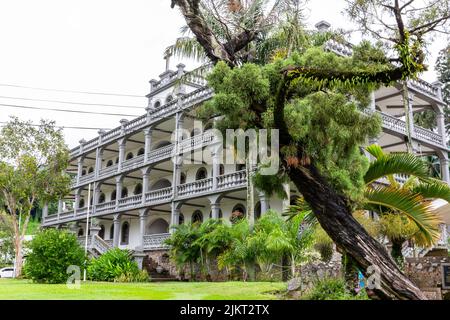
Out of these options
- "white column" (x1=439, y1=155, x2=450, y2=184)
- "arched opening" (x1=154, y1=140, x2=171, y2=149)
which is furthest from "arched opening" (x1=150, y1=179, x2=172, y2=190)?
"white column" (x1=439, y1=155, x2=450, y2=184)

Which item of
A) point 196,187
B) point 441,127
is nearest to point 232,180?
point 196,187

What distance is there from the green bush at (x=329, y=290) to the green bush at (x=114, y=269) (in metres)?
12.4

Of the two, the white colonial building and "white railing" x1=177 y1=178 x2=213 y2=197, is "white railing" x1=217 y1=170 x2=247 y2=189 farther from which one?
"white railing" x1=177 y1=178 x2=213 y2=197

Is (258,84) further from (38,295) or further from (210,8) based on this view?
(38,295)

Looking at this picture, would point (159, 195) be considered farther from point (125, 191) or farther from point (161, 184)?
point (125, 191)

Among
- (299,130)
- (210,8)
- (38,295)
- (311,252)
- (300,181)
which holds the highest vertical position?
(210,8)

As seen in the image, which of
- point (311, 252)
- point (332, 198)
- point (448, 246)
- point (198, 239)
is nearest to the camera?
point (332, 198)

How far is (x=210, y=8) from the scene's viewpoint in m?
12.2

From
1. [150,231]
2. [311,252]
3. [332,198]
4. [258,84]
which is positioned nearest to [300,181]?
[332,198]

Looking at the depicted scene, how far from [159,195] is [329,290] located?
19.5 metres

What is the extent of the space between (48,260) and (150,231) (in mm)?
15392

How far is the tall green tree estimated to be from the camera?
25.0 meters

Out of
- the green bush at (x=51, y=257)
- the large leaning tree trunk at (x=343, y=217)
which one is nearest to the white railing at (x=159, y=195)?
the green bush at (x=51, y=257)

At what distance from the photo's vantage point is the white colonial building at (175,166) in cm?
2430
